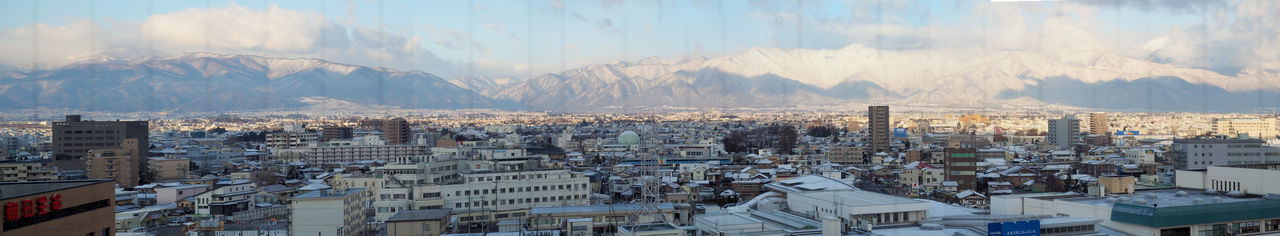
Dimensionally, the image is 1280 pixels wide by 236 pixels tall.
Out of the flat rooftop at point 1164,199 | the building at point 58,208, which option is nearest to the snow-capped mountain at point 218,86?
the building at point 58,208

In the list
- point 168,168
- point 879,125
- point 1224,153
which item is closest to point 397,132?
point 168,168

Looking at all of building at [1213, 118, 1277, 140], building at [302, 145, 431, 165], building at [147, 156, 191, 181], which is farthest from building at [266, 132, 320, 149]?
building at [1213, 118, 1277, 140]

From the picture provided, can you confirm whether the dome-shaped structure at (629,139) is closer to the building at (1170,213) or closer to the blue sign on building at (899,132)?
the blue sign on building at (899,132)

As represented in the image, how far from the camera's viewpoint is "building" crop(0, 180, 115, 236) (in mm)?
4516

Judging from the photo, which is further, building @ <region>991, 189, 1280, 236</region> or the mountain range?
the mountain range

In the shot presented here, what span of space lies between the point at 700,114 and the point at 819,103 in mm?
10347

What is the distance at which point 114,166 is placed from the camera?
52.3 feet

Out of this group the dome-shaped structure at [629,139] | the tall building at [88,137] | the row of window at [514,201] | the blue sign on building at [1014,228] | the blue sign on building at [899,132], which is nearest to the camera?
the blue sign on building at [1014,228]

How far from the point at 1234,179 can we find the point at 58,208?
9.17m

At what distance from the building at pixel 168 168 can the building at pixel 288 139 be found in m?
7.17

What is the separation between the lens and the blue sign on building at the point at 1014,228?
570 centimetres

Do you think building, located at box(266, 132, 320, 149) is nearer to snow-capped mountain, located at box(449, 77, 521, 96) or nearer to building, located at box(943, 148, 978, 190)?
building, located at box(943, 148, 978, 190)

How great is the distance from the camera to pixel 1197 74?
57406 mm

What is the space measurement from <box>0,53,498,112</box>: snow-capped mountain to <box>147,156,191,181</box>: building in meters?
22.7
